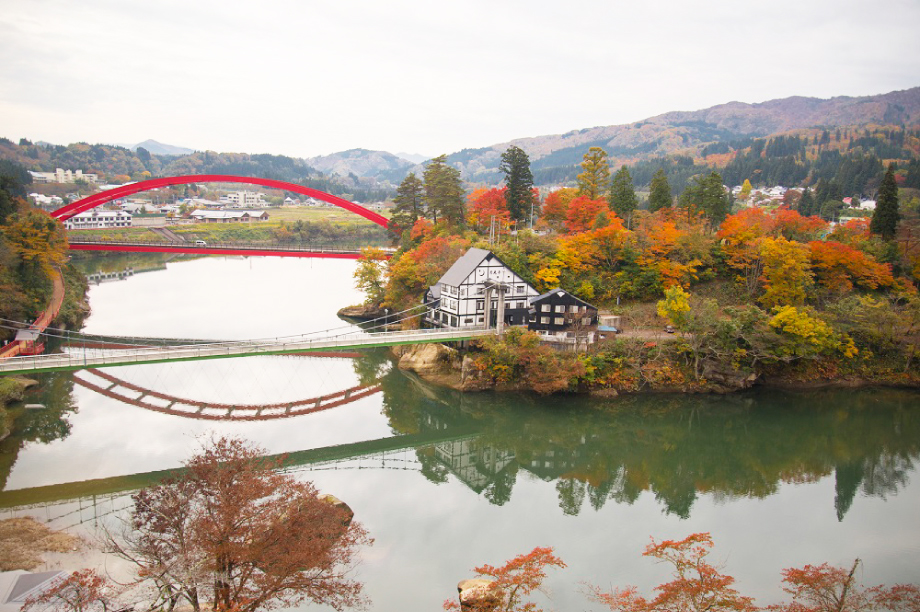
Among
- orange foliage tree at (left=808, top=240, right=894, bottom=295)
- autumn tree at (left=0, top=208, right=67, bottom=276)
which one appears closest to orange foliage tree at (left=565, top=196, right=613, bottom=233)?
orange foliage tree at (left=808, top=240, right=894, bottom=295)

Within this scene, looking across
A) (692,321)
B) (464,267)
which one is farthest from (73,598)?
(692,321)

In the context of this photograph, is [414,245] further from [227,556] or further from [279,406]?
[227,556]

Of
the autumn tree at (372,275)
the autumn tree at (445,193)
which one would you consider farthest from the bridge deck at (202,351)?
the autumn tree at (445,193)

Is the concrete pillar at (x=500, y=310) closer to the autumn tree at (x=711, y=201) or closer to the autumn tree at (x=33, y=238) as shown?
the autumn tree at (x=711, y=201)

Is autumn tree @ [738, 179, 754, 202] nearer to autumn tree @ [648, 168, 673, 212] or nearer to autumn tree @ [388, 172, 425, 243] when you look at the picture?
autumn tree @ [648, 168, 673, 212]

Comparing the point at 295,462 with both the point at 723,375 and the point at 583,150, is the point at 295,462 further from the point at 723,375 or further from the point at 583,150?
the point at 583,150
